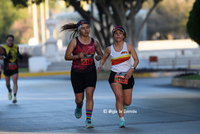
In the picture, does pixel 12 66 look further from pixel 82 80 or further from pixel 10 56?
pixel 82 80

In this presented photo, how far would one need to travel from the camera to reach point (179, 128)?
7.26 meters

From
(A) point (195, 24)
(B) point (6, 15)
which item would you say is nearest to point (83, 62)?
(A) point (195, 24)

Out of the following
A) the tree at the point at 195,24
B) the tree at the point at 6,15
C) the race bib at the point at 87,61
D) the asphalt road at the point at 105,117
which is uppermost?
the tree at the point at 6,15

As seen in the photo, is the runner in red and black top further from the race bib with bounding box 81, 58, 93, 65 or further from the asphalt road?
the asphalt road

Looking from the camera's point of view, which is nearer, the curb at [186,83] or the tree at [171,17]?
the curb at [186,83]

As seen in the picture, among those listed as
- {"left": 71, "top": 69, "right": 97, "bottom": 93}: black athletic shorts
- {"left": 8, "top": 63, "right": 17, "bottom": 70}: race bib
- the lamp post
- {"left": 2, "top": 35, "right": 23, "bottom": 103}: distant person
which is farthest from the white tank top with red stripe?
the lamp post

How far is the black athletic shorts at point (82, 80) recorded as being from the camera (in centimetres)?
767

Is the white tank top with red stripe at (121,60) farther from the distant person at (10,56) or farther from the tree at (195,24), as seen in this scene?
the tree at (195,24)

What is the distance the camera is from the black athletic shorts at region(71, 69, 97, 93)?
7672mm

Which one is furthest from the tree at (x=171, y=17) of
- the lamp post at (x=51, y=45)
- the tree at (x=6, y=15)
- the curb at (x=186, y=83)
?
the curb at (x=186, y=83)

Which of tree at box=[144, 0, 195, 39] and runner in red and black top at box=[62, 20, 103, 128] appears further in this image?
tree at box=[144, 0, 195, 39]

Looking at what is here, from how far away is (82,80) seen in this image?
7.79 metres

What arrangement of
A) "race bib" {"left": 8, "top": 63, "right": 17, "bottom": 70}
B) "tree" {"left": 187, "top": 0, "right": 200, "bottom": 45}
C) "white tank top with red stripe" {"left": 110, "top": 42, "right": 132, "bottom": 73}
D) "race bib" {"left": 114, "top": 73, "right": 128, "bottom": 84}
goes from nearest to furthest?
"race bib" {"left": 114, "top": 73, "right": 128, "bottom": 84}, "white tank top with red stripe" {"left": 110, "top": 42, "right": 132, "bottom": 73}, "race bib" {"left": 8, "top": 63, "right": 17, "bottom": 70}, "tree" {"left": 187, "top": 0, "right": 200, "bottom": 45}

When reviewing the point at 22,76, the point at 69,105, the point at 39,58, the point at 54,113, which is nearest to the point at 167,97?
the point at 69,105
